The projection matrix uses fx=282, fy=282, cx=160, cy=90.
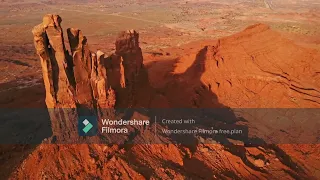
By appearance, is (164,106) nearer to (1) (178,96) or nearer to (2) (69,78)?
(1) (178,96)

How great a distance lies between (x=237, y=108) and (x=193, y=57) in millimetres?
6347

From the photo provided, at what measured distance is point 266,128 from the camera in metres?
17.4

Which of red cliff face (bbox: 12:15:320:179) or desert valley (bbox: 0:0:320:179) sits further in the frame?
desert valley (bbox: 0:0:320:179)

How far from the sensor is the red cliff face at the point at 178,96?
1073 cm

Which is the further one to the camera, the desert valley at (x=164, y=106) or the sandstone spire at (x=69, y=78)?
the desert valley at (x=164, y=106)

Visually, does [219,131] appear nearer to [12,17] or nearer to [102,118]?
[102,118]

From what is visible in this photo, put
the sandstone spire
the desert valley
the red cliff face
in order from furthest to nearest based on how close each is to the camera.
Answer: the desert valley
the red cliff face
the sandstone spire

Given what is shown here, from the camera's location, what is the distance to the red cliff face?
35.2ft

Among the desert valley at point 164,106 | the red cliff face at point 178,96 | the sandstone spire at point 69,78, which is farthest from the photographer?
the desert valley at point 164,106

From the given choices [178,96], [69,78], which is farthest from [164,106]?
[69,78]

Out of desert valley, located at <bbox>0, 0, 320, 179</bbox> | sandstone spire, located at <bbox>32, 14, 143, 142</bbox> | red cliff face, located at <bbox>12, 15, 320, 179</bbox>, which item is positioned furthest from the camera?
desert valley, located at <bbox>0, 0, 320, 179</bbox>

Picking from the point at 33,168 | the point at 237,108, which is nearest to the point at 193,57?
the point at 237,108

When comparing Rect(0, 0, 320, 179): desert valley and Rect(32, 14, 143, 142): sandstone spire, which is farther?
Rect(0, 0, 320, 179): desert valley

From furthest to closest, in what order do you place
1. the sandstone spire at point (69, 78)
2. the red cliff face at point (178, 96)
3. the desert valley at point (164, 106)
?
the desert valley at point (164, 106)
the red cliff face at point (178, 96)
the sandstone spire at point (69, 78)
